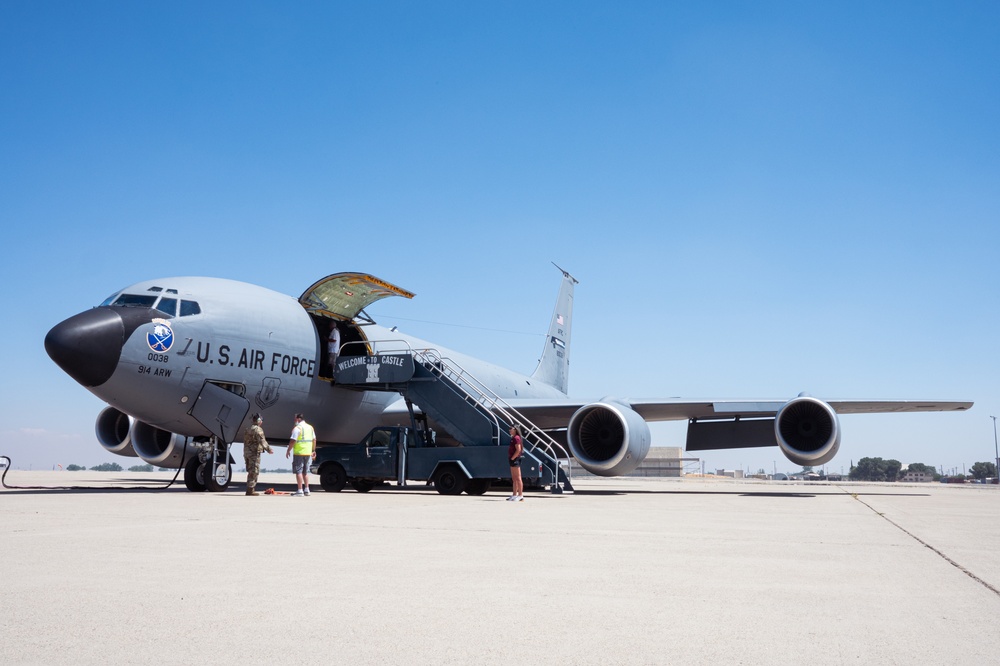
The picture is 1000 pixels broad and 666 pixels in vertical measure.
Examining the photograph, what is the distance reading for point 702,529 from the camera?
8086 mm

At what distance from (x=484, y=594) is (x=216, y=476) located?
11.9 meters

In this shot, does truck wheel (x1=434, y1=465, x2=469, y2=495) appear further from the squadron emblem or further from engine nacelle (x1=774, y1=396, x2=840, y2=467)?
engine nacelle (x1=774, y1=396, x2=840, y2=467)

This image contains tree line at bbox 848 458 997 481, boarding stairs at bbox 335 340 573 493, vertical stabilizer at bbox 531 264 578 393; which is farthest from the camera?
tree line at bbox 848 458 997 481

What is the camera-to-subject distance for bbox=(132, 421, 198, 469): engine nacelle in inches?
741

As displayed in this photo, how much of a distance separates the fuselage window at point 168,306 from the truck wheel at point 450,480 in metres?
5.56

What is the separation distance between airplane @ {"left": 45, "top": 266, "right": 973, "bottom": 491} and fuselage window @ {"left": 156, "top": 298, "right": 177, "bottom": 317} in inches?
0.7

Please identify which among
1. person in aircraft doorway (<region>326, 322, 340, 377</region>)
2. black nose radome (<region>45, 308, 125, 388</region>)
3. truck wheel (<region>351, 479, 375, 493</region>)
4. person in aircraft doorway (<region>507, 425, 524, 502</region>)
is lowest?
truck wheel (<region>351, 479, 375, 493</region>)

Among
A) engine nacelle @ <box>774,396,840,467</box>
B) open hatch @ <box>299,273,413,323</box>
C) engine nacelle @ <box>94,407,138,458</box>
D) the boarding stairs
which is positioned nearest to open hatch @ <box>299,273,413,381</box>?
open hatch @ <box>299,273,413,323</box>

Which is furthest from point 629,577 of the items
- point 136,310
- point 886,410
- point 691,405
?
point 886,410

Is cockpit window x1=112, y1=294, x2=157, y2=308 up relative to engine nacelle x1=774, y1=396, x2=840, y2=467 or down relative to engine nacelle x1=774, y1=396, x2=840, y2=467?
up

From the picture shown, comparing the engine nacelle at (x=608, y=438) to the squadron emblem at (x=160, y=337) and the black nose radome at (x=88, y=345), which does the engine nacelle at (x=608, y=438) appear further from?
the black nose radome at (x=88, y=345)

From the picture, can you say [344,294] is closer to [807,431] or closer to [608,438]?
[608,438]

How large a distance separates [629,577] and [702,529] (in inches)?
140

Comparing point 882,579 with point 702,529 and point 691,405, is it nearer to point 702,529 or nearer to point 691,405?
point 702,529
